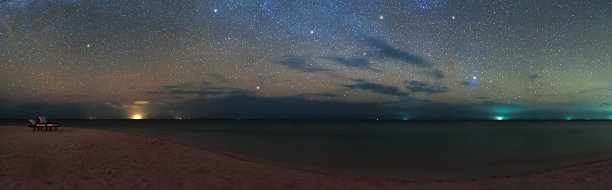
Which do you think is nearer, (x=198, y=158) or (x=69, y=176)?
(x=69, y=176)

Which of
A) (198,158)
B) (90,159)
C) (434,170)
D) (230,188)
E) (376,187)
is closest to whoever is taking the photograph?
(230,188)

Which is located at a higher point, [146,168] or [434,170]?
[146,168]

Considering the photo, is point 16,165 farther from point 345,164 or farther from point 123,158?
point 345,164

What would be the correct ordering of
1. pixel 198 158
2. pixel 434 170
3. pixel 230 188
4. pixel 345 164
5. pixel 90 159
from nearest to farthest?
pixel 230 188 < pixel 90 159 < pixel 198 158 < pixel 434 170 < pixel 345 164

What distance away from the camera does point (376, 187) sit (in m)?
→ 8.62

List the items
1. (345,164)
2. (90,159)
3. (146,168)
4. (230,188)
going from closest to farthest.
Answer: (230,188)
(146,168)
(90,159)
(345,164)

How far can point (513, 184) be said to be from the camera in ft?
29.4

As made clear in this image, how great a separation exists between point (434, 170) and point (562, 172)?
4.75 meters

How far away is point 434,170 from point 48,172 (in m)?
14.1

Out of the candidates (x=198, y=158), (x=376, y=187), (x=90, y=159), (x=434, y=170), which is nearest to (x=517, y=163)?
(x=434, y=170)

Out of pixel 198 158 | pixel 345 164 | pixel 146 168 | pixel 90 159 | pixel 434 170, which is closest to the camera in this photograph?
pixel 146 168

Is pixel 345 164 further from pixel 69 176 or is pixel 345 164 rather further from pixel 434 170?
pixel 69 176

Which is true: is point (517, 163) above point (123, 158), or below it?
below

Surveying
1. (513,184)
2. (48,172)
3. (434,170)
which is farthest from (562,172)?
(48,172)
